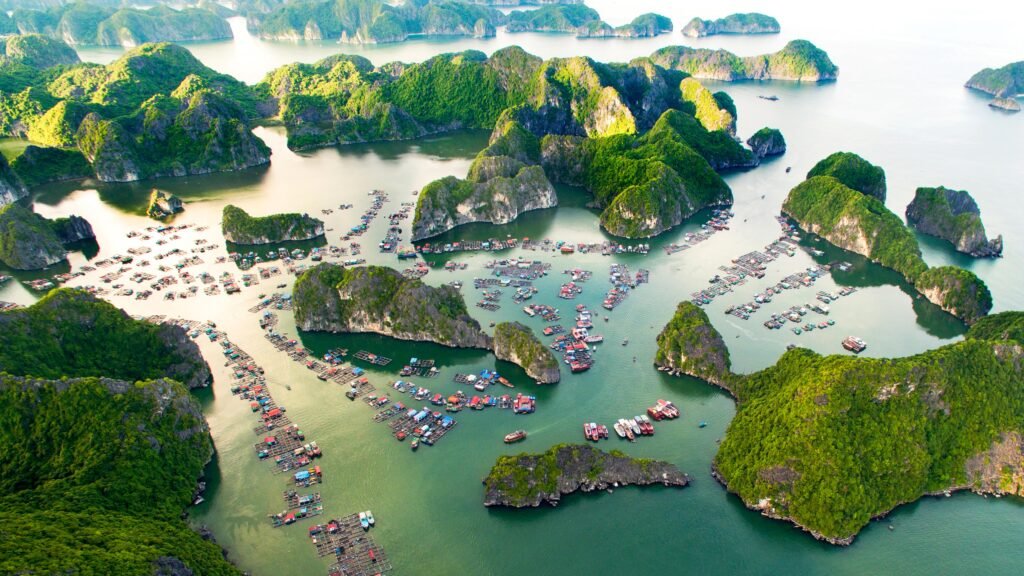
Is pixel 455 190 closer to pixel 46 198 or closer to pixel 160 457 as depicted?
pixel 160 457

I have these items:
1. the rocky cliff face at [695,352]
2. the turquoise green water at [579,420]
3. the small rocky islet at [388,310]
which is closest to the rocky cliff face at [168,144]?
the turquoise green water at [579,420]

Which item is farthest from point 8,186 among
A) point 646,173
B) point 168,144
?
point 646,173

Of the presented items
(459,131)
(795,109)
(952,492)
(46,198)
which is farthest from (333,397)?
(795,109)

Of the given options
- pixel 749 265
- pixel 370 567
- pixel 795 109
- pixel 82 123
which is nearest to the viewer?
pixel 370 567

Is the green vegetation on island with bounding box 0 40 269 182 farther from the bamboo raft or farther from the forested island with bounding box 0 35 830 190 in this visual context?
the bamboo raft

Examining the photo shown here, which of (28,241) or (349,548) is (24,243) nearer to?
(28,241)

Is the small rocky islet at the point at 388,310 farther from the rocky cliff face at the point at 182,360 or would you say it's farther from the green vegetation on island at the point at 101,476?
the green vegetation on island at the point at 101,476

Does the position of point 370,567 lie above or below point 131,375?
below
